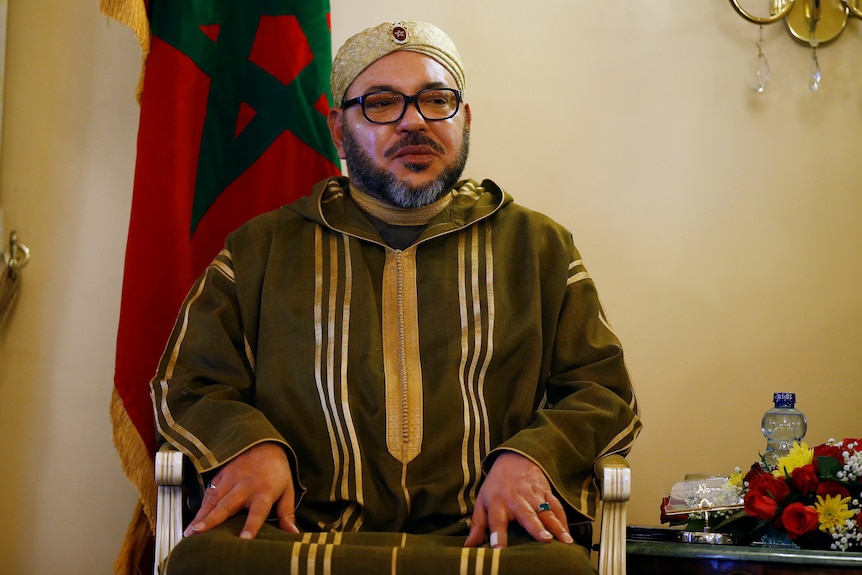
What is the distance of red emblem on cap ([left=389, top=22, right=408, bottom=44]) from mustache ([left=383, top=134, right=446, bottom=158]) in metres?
0.26

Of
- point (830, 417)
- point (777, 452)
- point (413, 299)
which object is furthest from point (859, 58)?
point (413, 299)

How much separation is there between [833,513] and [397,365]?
0.99 metres

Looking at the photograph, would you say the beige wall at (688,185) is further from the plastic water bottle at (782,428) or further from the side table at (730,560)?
the side table at (730,560)

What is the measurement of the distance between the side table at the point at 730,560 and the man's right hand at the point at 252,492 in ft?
2.39

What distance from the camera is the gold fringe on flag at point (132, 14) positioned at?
2547 millimetres

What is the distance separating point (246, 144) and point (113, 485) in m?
1.06

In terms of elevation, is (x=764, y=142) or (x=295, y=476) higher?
(x=764, y=142)

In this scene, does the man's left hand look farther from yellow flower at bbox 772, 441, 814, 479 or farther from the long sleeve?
yellow flower at bbox 772, 441, 814, 479

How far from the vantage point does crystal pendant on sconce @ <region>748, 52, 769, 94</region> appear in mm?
3096

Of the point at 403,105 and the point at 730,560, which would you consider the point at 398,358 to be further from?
the point at 730,560

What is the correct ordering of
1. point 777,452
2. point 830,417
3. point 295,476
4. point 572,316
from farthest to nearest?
point 830,417, point 777,452, point 572,316, point 295,476

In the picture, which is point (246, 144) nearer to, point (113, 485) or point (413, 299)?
point (413, 299)

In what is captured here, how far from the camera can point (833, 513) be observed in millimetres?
2055

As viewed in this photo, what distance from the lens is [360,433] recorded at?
7.13 feet
